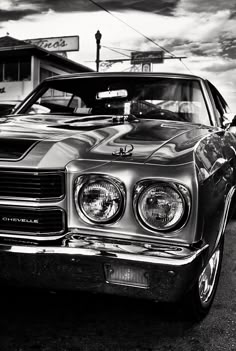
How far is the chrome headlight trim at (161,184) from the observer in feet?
5.81

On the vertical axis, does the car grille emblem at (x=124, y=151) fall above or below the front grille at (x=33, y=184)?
above

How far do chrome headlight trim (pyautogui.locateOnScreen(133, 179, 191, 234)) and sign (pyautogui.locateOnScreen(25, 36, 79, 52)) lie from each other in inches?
1142

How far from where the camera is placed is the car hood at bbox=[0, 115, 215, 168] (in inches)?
73.8

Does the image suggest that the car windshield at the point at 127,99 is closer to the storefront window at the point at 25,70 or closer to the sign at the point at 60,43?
the storefront window at the point at 25,70

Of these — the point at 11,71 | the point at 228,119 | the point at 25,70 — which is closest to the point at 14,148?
the point at 228,119

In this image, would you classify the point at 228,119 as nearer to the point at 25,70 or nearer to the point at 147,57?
the point at 25,70

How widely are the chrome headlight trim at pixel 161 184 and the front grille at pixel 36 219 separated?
1.07ft

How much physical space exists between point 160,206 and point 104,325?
798 millimetres

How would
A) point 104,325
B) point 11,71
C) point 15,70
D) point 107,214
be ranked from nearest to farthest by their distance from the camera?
point 107,214
point 104,325
point 15,70
point 11,71

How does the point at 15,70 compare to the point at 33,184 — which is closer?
the point at 33,184

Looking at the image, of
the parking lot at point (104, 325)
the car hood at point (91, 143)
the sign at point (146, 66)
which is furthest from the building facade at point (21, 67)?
the parking lot at point (104, 325)

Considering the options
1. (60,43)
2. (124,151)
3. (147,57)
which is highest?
(60,43)

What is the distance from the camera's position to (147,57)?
95.1 ft

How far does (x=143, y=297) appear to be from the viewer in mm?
1783
